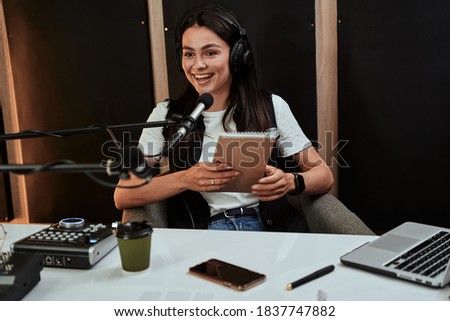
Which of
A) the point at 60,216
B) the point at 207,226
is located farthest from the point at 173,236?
the point at 60,216

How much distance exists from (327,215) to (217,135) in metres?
0.57

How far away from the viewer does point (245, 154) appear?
1.39 metres

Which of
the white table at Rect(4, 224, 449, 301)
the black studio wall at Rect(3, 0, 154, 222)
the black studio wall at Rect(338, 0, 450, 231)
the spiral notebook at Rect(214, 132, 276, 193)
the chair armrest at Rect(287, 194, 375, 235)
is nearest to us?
the white table at Rect(4, 224, 449, 301)

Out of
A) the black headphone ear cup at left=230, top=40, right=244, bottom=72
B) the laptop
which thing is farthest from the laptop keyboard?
the black headphone ear cup at left=230, top=40, right=244, bottom=72

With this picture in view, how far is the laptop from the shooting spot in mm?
1018

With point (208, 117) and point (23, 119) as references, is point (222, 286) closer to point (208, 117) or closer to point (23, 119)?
point (208, 117)

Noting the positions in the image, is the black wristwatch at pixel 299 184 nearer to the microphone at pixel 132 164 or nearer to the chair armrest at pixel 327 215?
the chair armrest at pixel 327 215

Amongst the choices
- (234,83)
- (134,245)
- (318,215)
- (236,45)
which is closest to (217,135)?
(234,83)

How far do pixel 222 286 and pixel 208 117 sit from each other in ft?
3.43

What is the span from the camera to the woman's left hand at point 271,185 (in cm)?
158

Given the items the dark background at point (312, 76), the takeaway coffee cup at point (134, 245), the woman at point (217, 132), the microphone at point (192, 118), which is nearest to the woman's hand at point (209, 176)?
the woman at point (217, 132)

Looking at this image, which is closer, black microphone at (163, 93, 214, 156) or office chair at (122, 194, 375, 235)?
black microphone at (163, 93, 214, 156)

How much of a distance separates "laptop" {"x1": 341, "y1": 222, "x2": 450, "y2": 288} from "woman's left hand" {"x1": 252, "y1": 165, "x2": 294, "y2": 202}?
0.46 m

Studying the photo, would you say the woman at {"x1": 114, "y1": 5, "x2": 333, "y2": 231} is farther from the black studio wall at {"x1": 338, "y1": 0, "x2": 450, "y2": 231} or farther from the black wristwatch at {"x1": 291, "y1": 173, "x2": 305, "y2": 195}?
the black studio wall at {"x1": 338, "y1": 0, "x2": 450, "y2": 231}
